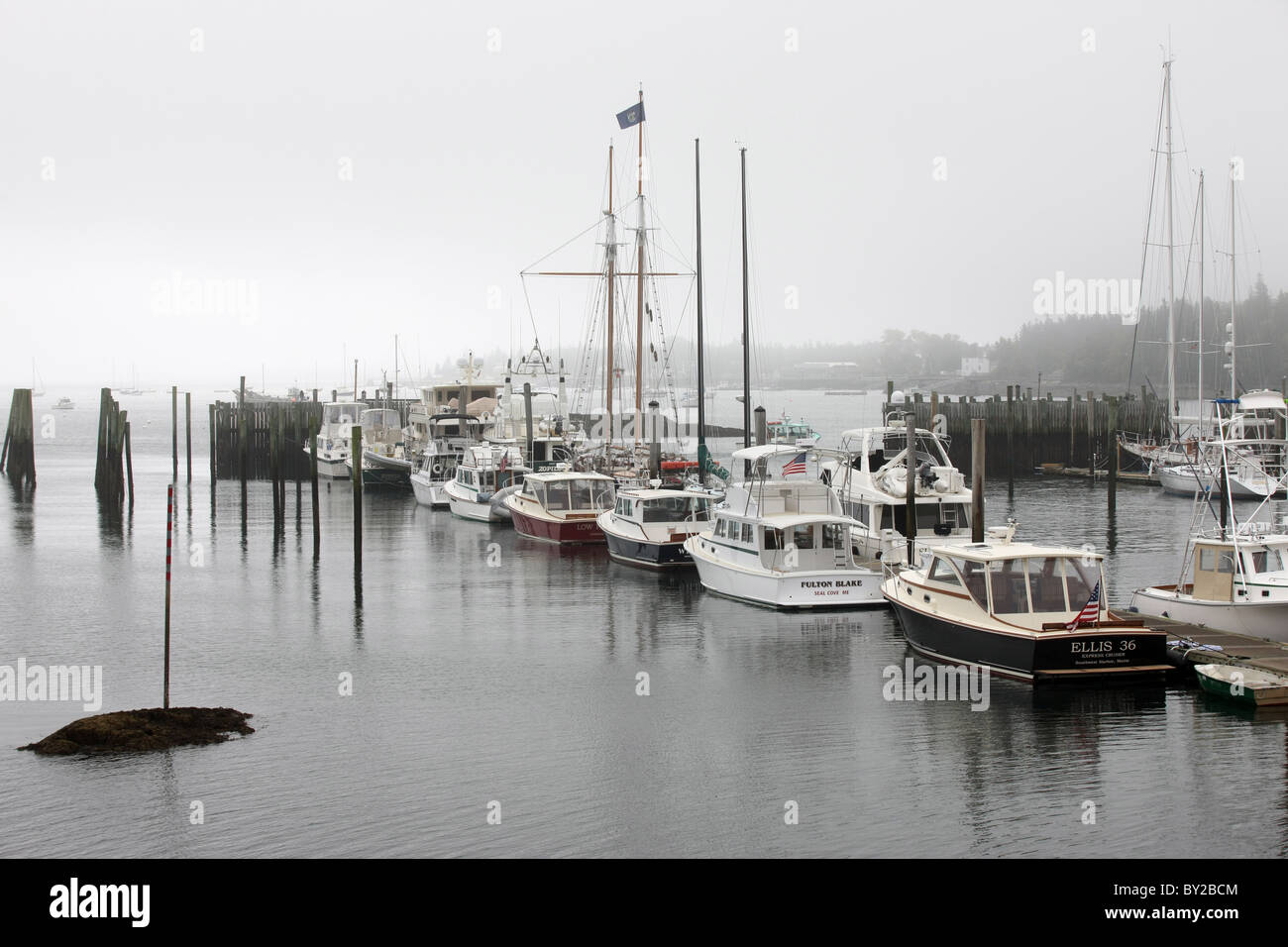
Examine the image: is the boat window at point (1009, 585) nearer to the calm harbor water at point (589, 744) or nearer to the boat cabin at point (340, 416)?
the calm harbor water at point (589, 744)

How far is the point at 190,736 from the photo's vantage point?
23.1 metres

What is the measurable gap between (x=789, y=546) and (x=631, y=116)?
1128 inches

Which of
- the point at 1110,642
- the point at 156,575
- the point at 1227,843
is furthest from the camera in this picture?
the point at 156,575

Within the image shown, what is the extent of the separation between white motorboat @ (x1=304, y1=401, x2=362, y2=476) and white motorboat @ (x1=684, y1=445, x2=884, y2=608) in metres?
50.5

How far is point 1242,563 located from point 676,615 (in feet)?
47.6

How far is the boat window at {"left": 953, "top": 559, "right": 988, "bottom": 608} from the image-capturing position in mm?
26283

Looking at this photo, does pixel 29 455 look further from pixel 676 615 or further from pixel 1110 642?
pixel 1110 642

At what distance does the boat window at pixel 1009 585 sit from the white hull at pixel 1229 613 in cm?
485

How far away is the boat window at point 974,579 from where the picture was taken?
2628 cm

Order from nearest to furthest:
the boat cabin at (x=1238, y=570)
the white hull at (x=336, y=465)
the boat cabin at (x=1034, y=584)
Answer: the boat cabin at (x=1034, y=584), the boat cabin at (x=1238, y=570), the white hull at (x=336, y=465)

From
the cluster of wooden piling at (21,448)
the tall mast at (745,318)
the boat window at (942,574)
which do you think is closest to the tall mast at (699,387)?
the tall mast at (745,318)
